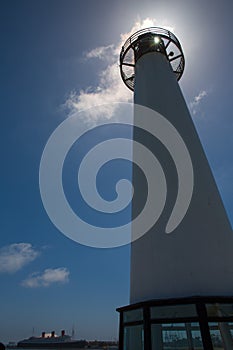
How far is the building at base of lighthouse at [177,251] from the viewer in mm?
3041

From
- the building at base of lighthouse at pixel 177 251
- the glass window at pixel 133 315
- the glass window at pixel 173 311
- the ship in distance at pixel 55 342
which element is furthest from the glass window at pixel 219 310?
the ship in distance at pixel 55 342

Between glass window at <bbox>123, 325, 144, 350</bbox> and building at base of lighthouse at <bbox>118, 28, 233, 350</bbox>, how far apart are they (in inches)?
0.5

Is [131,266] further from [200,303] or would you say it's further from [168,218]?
[200,303]

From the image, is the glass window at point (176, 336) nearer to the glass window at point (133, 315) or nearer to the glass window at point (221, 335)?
the glass window at point (221, 335)

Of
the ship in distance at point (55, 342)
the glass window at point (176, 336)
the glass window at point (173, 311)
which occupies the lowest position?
the glass window at point (176, 336)

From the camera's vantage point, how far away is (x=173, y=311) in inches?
125

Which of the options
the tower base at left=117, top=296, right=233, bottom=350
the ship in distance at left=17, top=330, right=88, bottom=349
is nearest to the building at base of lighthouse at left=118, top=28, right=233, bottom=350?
the tower base at left=117, top=296, right=233, bottom=350

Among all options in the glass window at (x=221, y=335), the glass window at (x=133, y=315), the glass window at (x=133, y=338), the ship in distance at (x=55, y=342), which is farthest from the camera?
the ship in distance at (x=55, y=342)

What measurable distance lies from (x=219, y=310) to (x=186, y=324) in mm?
468

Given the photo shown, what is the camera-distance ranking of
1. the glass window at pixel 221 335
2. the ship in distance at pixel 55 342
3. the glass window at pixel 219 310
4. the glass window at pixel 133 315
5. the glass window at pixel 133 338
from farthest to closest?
the ship in distance at pixel 55 342 → the glass window at pixel 133 315 → the glass window at pixel 133 338 → the glass window at pixel 219 310 → the glass window at pixel 221 335

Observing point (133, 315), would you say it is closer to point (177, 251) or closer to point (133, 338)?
point (133, 338)

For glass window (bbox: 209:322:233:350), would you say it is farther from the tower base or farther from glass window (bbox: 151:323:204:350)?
glass window (bbox: 151:323:204:350)

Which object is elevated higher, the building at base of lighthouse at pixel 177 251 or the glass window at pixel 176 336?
the building at base of lighthouse at pixel 177 251

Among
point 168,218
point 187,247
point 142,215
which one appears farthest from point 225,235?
point 142,215
